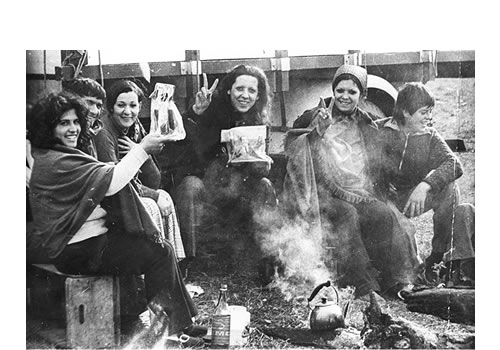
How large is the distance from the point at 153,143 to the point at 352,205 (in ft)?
4.64

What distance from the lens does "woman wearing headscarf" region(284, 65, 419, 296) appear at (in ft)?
14.9

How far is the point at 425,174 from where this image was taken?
14.9 ft

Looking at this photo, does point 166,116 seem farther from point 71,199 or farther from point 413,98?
point 413,98

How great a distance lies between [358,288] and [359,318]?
0.20m

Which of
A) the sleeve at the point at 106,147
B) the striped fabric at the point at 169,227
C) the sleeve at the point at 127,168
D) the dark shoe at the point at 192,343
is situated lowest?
the dark shoe at the point at 192,343

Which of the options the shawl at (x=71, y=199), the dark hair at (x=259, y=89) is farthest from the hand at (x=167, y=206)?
the dark hair at (x=259, y=89)

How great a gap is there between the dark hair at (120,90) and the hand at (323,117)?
3.97ft

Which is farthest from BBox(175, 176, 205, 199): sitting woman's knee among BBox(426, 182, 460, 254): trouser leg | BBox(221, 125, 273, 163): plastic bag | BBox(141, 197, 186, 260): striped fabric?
BBox(426, 182, 460, 254): trouser leg

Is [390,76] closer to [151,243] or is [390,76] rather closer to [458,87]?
[458,87]

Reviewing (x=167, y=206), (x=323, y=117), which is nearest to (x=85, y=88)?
(x=167, y=206)

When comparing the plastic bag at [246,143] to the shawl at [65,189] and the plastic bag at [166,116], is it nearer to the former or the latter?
the plastic bag at [166,116]

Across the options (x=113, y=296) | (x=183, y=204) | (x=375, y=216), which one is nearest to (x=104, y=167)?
(x=183, y=204)

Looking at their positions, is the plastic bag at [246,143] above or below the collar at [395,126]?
below

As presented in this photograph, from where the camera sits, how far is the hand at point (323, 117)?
4.56 m
